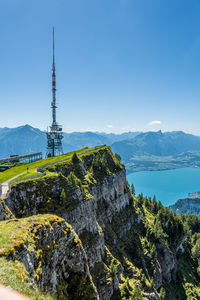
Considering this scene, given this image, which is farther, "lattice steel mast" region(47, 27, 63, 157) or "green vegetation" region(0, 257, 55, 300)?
"lattice steel mast" region(47, 27, 63, 157)

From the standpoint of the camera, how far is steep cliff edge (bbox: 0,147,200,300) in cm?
1702

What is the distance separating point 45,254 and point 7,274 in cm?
644

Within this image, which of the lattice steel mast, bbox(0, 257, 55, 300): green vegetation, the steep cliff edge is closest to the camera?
bbox(0, 257, 55, 300): green vegetation

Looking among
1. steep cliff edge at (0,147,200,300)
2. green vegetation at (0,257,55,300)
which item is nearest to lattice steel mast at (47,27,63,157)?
steep cliff edge at (0,147,200,300)

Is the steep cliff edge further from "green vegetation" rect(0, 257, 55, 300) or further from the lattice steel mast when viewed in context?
the lattice steel mast

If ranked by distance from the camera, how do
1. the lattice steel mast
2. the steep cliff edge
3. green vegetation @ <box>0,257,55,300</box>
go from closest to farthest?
green vegetation @ <box>0,257,55,300</box>
the steep cliff edge
the lattice steel mast

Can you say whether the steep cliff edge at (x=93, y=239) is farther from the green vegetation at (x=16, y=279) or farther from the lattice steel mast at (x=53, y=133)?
the lattice steel mast at (x=53, y=133)

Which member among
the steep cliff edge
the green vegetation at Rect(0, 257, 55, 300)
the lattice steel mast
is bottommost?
the steep cliff edge

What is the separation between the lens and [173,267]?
8200 centimetres

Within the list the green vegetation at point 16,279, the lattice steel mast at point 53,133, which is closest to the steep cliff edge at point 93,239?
the green vegetation at point 16,279

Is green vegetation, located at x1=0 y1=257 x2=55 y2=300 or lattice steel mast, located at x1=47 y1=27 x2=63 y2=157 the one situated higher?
lattice steel mast, located at x1=47 y1=27 x2=63 y2=157

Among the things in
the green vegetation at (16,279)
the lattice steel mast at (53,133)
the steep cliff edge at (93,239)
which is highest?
the lattice steel mast at (53,133)

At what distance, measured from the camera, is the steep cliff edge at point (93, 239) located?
17.0 m

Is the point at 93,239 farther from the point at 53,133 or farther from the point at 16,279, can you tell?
the point at 53,133
